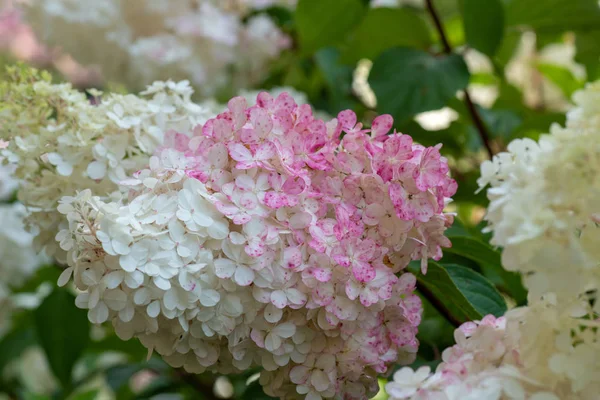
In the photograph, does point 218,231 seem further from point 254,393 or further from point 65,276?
point 254,393

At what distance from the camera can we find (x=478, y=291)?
52cm

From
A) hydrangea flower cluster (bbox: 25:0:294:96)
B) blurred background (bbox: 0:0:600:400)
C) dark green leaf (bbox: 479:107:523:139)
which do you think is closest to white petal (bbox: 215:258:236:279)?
blurred background (bbox: 0:0:600:400)

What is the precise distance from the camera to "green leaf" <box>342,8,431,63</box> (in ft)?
2.85

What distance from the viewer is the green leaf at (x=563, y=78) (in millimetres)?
1145

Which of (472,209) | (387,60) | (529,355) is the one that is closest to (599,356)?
(529,355)

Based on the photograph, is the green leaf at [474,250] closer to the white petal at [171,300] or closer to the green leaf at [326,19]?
the white petal at [171,300]

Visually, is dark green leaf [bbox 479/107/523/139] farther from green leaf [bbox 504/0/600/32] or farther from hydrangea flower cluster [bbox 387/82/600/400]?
hydrangea flower cluster [bbox 387/82/600/400]

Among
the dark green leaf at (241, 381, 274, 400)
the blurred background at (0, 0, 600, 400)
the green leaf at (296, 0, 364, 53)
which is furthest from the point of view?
the green leaf at (296, 0, 364, 53)

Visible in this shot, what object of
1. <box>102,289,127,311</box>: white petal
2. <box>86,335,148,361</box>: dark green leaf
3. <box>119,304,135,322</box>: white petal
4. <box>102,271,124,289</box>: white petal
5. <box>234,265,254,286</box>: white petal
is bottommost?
<box>86,335,148,361</box>: dark green leaf

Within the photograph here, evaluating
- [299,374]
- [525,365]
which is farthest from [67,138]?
[525,365]

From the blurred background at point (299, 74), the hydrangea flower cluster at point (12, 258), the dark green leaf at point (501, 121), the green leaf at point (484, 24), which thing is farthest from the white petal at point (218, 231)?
the hydrangea flower cluster at point (12, 258)

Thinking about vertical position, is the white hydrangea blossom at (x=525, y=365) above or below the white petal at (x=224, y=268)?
above

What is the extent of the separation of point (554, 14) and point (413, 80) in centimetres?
22

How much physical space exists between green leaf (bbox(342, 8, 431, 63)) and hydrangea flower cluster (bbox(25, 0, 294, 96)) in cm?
29
